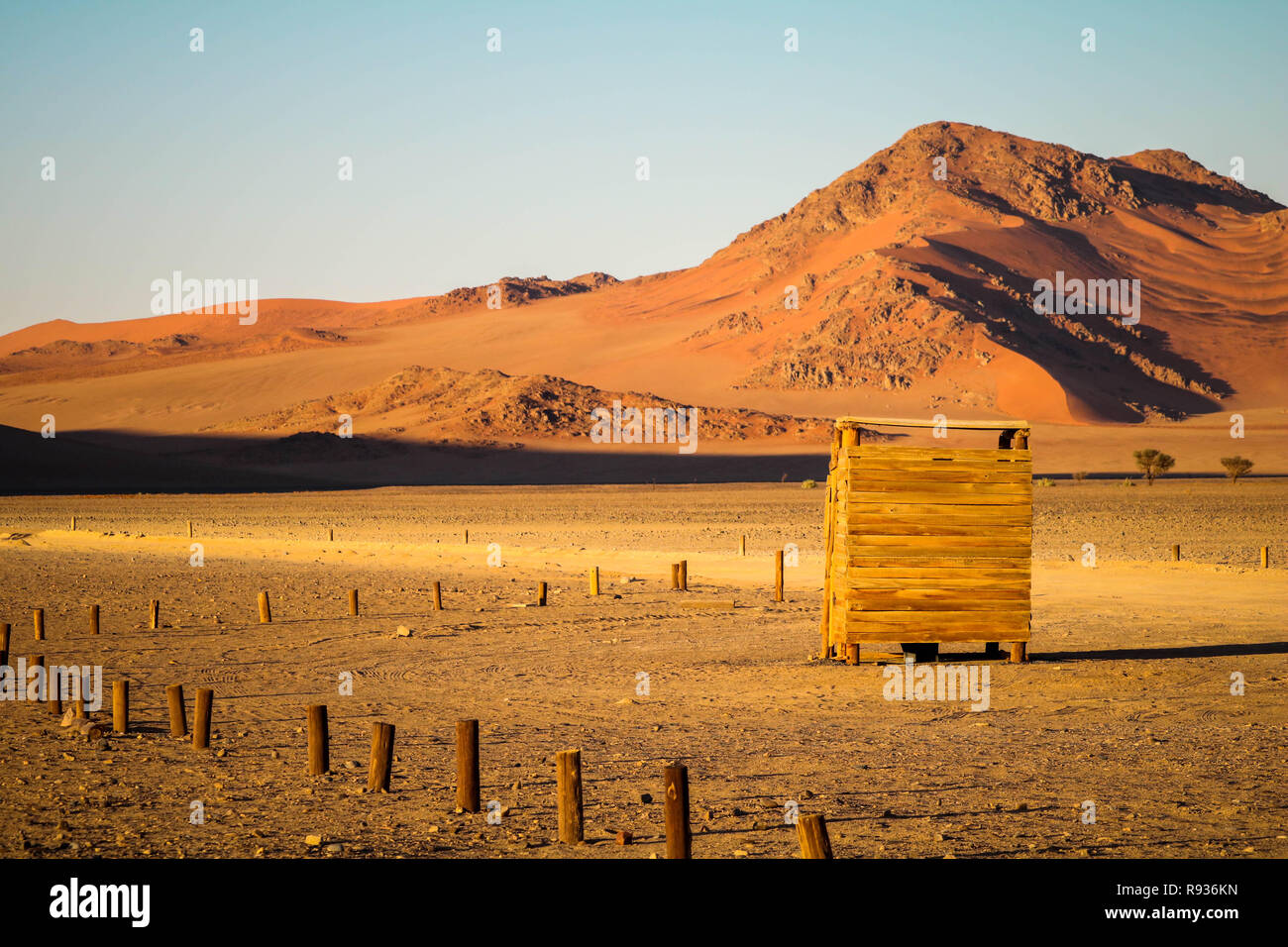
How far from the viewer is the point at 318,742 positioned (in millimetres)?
9008

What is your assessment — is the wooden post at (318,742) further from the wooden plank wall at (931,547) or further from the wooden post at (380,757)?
the wooden plank wall at (931,547)

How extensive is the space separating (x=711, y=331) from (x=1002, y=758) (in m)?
132

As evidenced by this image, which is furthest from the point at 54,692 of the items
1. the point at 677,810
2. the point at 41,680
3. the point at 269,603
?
the point at 269,603

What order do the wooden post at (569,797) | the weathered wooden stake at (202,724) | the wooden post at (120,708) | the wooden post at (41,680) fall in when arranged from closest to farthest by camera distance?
the wooden post at (569,797) < the weathered wooden stake at (202,724) < the wooden post at (120,708) < the wooden post at (41,680)

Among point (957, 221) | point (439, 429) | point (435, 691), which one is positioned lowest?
point (435, 691)

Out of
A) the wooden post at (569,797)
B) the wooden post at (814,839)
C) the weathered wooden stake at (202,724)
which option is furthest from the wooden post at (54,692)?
the wooden post at (814,839)

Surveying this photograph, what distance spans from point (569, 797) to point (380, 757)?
1.94m

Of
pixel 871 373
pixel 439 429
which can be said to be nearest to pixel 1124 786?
pixel 439 429

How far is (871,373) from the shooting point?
115 meters

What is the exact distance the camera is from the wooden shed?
1417 centimetres

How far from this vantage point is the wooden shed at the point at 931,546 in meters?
14.2

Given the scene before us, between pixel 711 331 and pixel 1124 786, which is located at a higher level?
pixel 711 331

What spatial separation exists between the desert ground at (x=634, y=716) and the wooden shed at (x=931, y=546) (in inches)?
27.7
